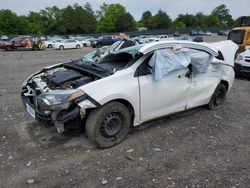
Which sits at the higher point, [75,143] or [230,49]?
[230,49]

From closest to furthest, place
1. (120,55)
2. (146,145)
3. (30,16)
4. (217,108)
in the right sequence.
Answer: (146,145)
(120,55)
(217,108)
(30,16)

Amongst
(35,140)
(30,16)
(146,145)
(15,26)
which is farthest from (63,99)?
(30,16)

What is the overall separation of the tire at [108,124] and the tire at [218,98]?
2414 mm

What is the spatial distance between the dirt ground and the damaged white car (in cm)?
33

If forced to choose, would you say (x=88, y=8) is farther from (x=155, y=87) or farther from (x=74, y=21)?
(x=155, y=87)

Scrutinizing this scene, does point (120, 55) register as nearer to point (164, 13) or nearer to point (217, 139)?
point (217, 139)

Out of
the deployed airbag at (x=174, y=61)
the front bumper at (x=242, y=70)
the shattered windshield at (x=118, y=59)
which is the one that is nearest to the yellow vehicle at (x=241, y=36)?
the front bumper at (x=242, y=70)

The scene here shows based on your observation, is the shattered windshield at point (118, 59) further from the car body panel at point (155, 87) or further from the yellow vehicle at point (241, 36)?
the yellow vehicle at point (241, 36)

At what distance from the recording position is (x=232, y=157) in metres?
3.81

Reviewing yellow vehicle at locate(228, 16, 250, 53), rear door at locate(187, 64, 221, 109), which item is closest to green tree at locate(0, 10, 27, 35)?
yellow vehicle at locate(228, 16, 250, 53)

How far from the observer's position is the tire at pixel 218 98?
18.7 ft

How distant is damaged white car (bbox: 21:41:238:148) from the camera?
3.72 meters

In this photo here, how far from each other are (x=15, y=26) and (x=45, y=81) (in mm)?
72133

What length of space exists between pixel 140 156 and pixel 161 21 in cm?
9035
